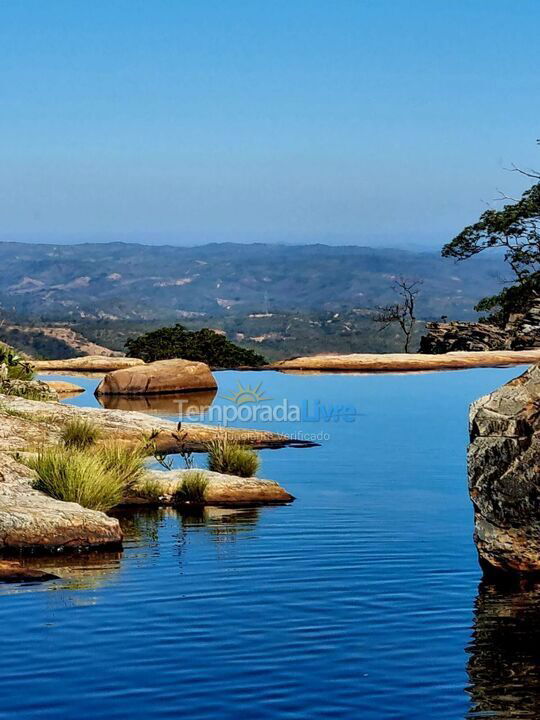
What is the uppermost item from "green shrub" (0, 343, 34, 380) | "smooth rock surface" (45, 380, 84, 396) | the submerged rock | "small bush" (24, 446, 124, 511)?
"green shrub" (0, 343, 34, 380)

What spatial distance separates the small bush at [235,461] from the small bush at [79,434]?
1525 millimetres

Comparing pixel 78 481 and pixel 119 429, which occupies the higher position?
pixel 119 429

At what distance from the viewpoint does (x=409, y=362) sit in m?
27.7

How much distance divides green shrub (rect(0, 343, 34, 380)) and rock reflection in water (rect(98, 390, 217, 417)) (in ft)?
5.00

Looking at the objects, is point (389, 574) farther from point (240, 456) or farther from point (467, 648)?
point (240, 456)

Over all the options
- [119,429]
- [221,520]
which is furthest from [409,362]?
[221,520]

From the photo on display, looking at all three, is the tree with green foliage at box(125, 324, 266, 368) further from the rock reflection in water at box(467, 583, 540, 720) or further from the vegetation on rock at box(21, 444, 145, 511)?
the rock reflection in water at box(467, 583, 540, 720)

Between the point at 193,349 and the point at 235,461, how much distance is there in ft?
72.8

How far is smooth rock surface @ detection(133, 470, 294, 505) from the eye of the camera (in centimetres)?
1151

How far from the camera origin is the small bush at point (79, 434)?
545 inches

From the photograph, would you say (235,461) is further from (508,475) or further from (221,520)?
(508,475)

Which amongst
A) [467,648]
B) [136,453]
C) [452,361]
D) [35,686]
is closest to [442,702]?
[467,648]

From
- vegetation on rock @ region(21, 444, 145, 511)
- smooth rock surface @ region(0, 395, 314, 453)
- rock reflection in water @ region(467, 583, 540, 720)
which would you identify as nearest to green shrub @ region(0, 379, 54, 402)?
smooth rock surface @ region(0, 395, 314, 453)

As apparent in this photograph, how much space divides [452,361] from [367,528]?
728 inches
